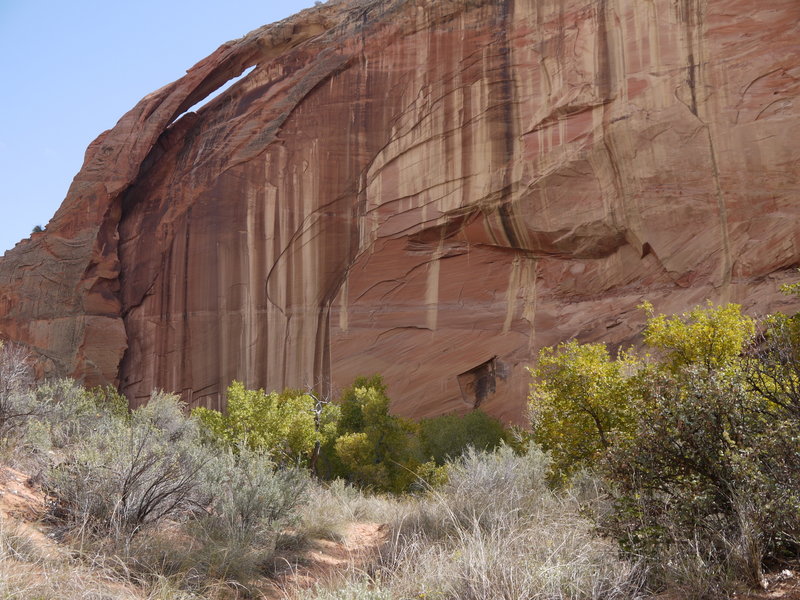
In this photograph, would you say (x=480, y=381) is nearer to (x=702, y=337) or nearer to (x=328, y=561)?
(x=702, y=337)

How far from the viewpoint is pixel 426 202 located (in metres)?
20.4

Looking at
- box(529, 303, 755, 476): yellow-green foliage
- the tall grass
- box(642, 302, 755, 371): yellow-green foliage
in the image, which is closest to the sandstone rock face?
box(642, 302, 755, 371): yellow-green foliage

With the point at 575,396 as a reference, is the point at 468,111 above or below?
above

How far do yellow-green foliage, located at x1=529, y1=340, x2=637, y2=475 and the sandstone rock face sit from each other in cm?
879

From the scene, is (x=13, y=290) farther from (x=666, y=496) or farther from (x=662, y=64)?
(x=666, y=496)

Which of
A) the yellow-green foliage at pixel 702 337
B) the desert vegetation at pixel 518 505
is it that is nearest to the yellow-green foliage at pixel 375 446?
the desert vegetation at pixel 518 505

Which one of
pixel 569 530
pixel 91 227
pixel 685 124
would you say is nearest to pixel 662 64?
pixel 685 124

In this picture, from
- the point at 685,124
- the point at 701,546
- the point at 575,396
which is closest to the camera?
the point at 701,546

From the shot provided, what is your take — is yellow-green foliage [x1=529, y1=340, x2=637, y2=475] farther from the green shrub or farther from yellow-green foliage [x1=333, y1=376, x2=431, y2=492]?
the green shrub

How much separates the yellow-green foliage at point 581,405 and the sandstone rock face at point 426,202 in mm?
8787

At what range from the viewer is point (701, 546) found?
14.5ft

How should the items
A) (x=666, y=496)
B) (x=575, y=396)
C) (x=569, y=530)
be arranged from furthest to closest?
1. (x=575, y=396)
2. (x=569, y=530)
3. (x=666, y=496)

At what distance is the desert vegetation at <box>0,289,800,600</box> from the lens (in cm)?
442

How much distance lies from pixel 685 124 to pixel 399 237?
8353mm
